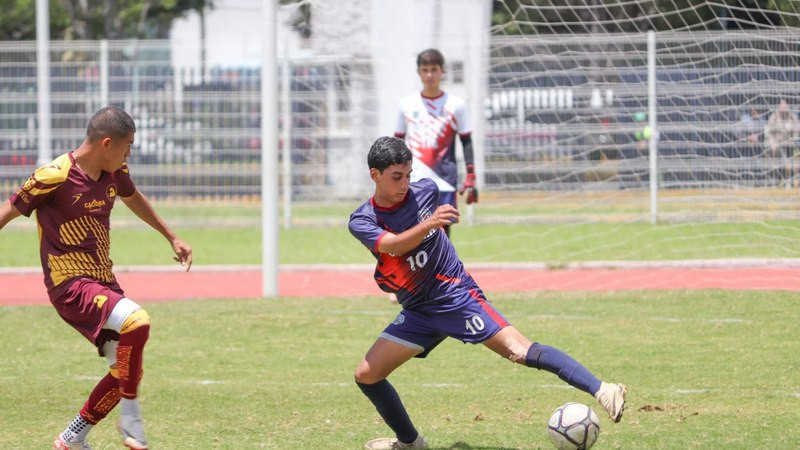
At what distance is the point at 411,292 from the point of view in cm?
629

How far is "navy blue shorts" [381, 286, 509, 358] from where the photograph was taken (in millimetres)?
6129

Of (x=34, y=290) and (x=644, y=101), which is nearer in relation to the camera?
(x=34, y=290)

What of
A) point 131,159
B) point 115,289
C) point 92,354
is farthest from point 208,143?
point 115,289

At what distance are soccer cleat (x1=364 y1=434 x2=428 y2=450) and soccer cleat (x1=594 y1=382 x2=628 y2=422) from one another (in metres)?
1.14

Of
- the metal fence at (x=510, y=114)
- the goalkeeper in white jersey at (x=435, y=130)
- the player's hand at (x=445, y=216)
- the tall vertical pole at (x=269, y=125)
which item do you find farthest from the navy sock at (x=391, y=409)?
the metal fence at (x=510, y=114)

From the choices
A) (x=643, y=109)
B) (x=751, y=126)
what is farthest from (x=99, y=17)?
(x=751, y=126)

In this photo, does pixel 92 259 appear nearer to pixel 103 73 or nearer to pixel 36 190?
pixel 36 190

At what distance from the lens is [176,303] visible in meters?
12.0

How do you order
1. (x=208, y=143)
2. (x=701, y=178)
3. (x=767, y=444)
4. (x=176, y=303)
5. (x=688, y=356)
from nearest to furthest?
(x=767, y=444), (x=688, y=356), (x=176, y=303), (x=701, y=178), (x=208, y=143)

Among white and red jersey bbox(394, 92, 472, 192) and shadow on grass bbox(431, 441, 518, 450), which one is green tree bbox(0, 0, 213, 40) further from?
shadow on grass bbox(431, 441, 518, 450)

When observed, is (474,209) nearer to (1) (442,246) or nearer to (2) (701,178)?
(2) (701,178)

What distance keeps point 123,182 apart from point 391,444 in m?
2.08

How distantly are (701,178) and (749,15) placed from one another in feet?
8.14

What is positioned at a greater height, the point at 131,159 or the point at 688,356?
the point at 131,159
